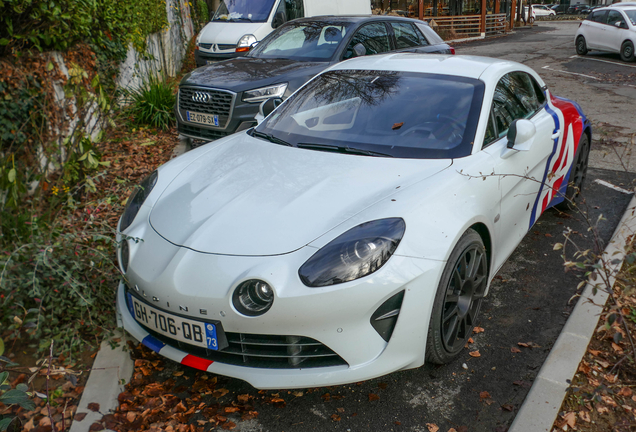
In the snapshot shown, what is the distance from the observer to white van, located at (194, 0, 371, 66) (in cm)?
1109

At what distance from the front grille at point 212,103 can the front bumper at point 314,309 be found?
13.6 feet

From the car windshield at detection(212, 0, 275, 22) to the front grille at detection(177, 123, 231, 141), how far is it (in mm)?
5374

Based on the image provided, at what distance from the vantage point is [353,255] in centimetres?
252

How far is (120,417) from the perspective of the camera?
2688mm

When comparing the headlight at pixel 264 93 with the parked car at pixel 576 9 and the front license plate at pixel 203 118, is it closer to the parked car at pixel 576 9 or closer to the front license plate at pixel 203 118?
the front license plate at pixel 203 118

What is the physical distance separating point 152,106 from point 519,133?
5.84 metres

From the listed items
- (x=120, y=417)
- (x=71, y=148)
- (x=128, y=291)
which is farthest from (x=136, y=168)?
(x=120, y=417)

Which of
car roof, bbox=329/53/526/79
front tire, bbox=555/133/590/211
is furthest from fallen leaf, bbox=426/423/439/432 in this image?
front tire, bbox=555/133/590/211

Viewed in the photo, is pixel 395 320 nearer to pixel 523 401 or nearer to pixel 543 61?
pixel 523 401

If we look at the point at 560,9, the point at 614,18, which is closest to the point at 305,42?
the point at 614,18

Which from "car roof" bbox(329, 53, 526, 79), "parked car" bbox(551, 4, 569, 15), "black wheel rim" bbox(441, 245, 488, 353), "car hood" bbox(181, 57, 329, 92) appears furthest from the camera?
"parked car" bbox(551, 4, 569, 15)

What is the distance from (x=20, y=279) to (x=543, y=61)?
17.1 meters

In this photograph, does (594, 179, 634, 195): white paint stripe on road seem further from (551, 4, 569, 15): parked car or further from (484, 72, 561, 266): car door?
(551, 4, 569, 15): parked car

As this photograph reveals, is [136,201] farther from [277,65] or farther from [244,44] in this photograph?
[244,44]
